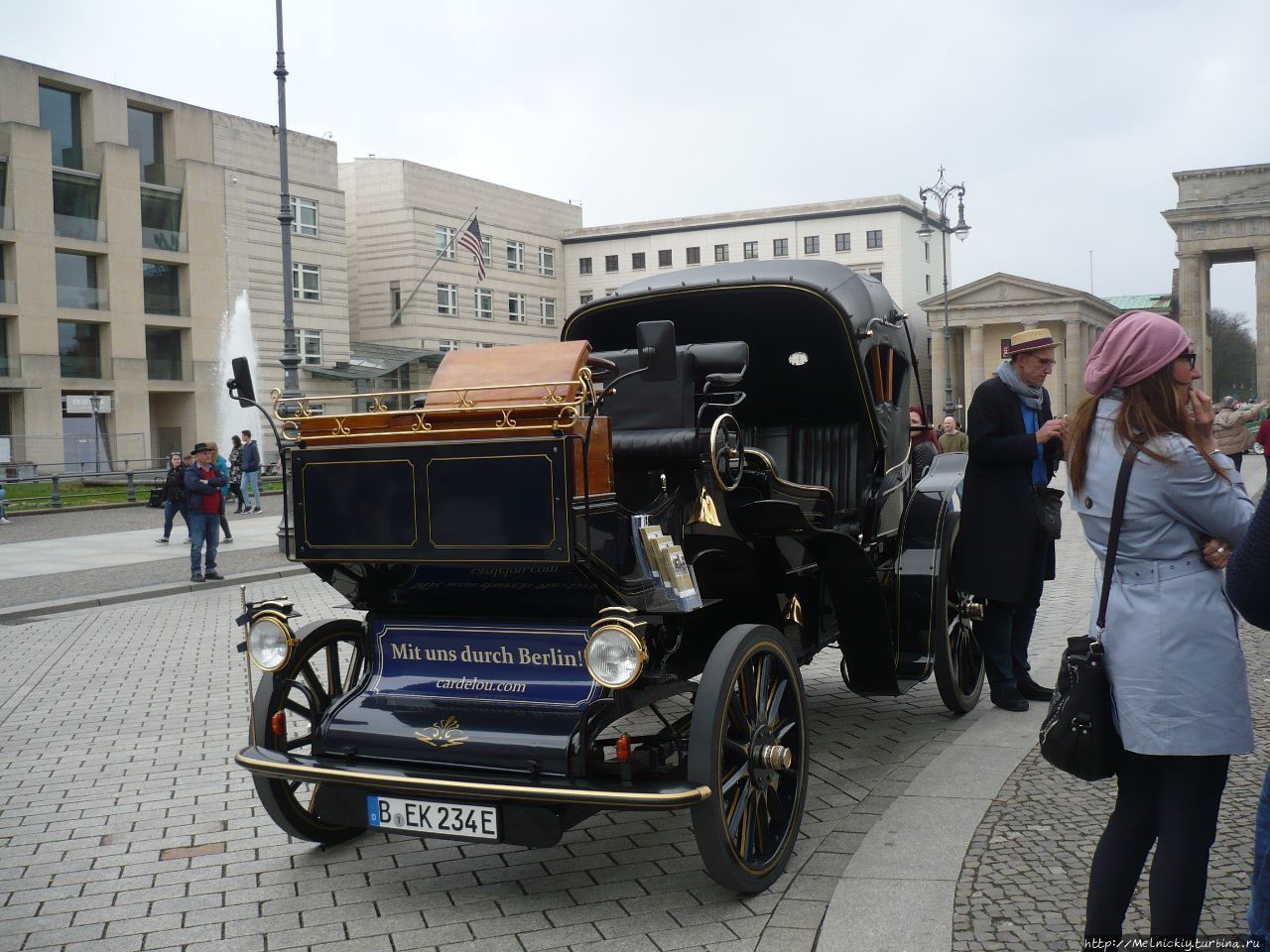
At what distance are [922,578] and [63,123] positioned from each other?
5085cm

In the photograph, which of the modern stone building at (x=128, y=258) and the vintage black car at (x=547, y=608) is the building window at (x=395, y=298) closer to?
the modern stone building at (x=128, y=258)

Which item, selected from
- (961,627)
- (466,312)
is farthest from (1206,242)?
(961,627)

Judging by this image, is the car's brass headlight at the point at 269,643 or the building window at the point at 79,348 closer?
the car's brass headlight at the point at 269,643

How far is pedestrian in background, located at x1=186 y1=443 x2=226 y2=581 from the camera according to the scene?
53.4ft

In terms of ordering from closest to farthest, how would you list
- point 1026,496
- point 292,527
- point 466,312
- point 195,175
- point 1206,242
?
point 292,527, point 1026,496, point 195,175, point 466,312, point 1206,242

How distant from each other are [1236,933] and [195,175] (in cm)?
5361

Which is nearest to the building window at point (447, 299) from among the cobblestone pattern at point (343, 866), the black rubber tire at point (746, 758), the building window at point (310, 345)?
the building window at point (310, 345)

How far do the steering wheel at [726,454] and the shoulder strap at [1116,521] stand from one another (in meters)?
1.76

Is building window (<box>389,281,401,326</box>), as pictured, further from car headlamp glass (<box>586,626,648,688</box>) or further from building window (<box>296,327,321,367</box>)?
car headlamp glass (<box>586,626,648,688</box>)

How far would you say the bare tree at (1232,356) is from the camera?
10762cm

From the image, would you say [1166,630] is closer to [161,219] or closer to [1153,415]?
[1153,415]

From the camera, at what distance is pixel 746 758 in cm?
462

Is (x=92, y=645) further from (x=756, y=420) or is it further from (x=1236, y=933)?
(x=1236, y=933)

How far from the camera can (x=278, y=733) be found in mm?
4957
